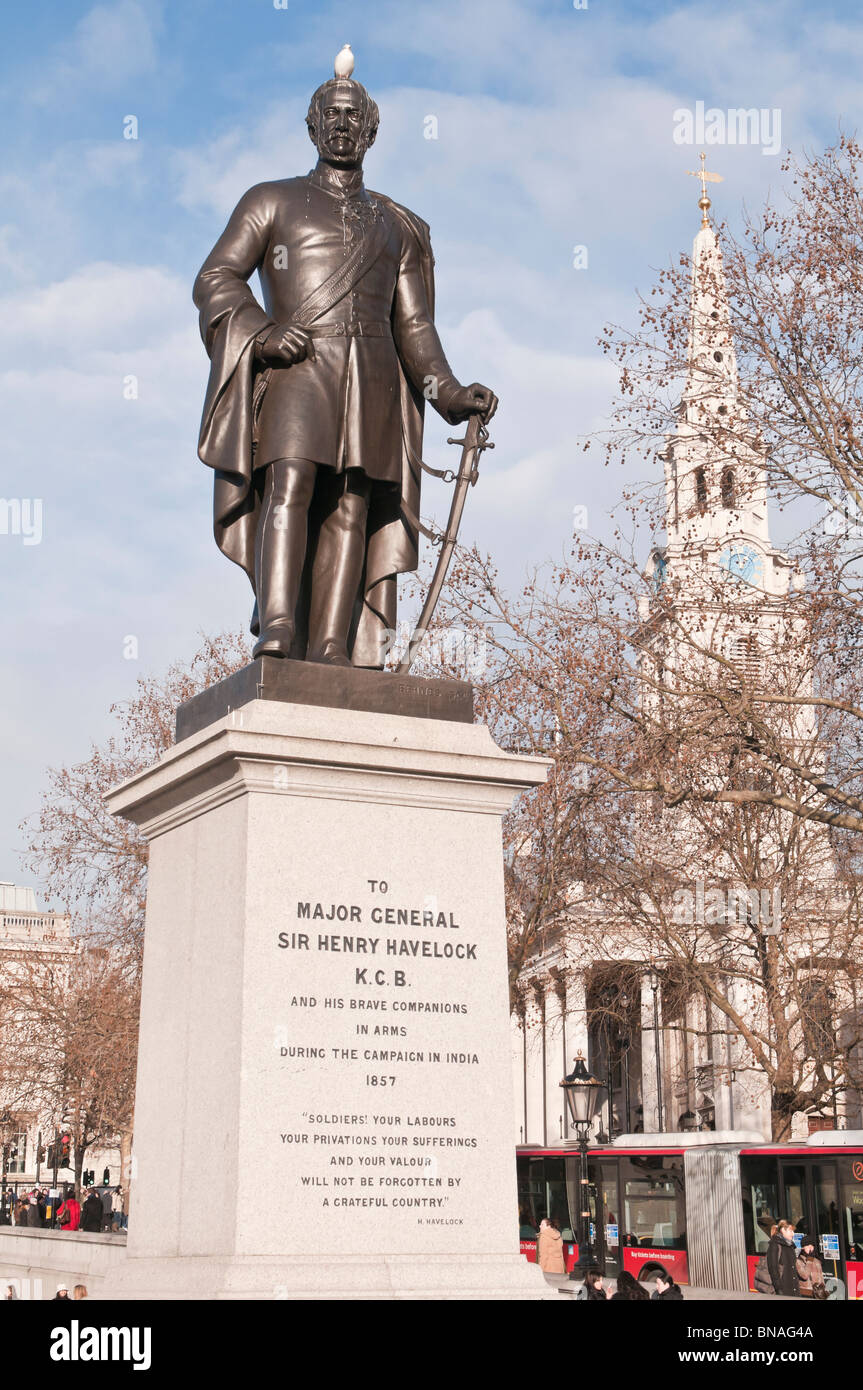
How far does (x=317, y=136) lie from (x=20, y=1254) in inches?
425

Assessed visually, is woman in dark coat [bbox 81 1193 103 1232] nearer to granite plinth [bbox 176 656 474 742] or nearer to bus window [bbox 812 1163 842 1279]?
bus window [bbox 812 1163 842 1279]

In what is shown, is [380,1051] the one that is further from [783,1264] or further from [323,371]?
[783,1264]

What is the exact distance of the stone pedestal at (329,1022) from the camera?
20.0 feet

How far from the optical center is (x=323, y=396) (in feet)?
24.9

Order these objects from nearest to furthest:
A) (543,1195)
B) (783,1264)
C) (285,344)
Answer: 1. (285,344)
2. (783,1264)
3. (543,1195)

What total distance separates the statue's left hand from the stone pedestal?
5.68 ft

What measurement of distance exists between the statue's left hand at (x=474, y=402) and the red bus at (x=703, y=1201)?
881 inches

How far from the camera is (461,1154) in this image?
653 centimetres

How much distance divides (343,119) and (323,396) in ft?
4.87

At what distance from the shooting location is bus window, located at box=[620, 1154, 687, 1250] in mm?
32375

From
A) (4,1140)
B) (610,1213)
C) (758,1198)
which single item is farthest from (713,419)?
(4,1140)

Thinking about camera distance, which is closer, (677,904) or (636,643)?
(636,643)
